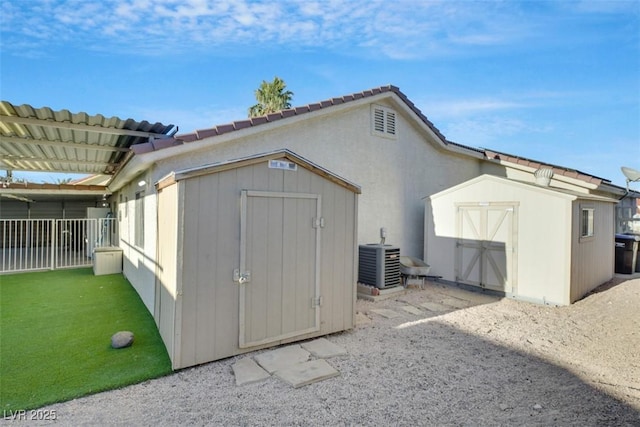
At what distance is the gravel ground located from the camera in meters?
3.05

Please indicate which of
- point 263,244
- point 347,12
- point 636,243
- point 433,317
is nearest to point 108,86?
point 347,12

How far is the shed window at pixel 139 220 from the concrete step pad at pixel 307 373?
4.76 m

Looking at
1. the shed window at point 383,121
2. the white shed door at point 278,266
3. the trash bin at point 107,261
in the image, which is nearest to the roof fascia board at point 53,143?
the trash bin at point 107,261

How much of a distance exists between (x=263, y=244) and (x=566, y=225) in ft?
21.4

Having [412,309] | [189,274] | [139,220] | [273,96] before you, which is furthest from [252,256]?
[273,96]

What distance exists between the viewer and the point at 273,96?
23.9 m

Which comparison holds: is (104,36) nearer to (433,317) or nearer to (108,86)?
(108,86)

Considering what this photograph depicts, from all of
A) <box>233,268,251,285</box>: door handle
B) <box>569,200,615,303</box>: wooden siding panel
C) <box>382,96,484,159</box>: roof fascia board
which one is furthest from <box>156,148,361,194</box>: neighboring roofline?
<box>569,200,615,303</box>: wooden siding panel

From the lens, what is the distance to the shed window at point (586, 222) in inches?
298

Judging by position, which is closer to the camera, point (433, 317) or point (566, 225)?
point (433, 317)

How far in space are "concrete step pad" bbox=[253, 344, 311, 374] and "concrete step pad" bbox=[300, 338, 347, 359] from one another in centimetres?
11

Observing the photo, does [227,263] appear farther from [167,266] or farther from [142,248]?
[142,248]

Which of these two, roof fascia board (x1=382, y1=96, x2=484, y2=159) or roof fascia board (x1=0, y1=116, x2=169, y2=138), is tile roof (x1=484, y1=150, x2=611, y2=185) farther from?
roof fascia board (x1=0, y1=116, x2=169, y2=138)

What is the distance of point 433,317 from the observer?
6230mm
